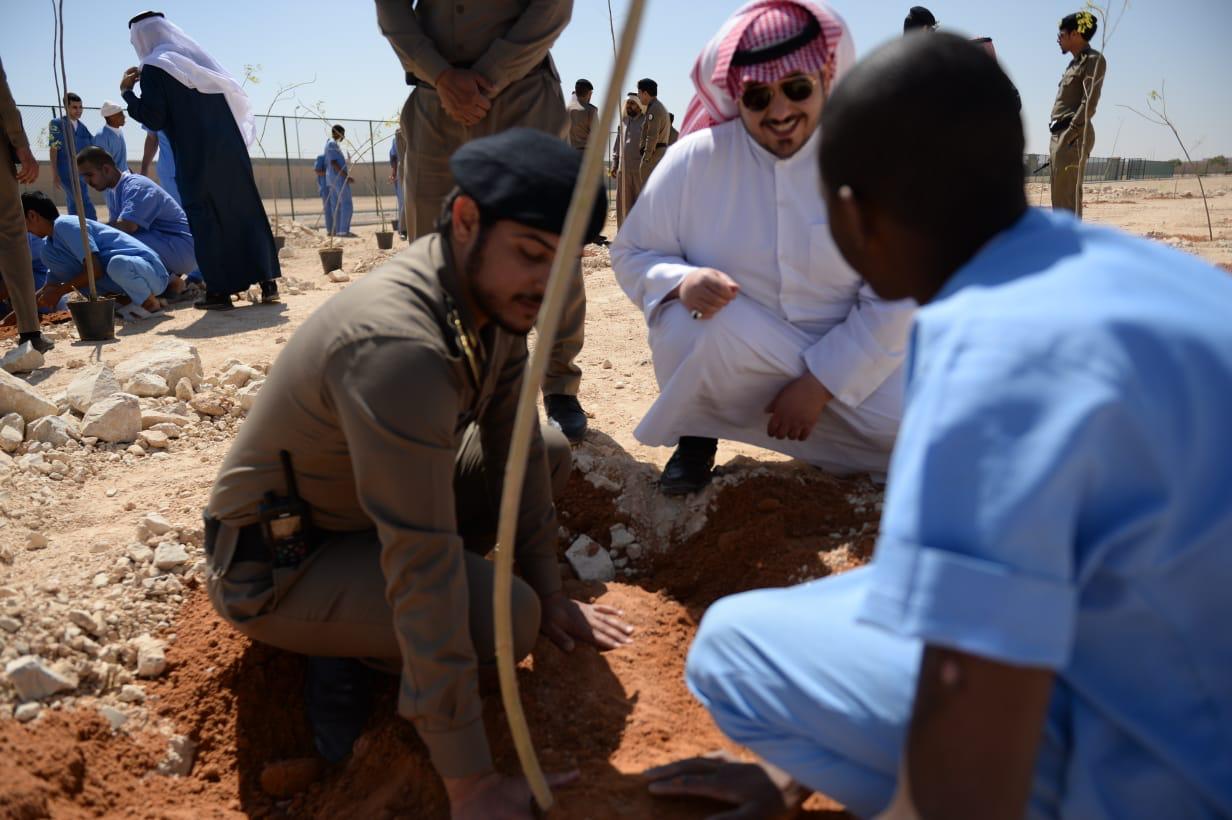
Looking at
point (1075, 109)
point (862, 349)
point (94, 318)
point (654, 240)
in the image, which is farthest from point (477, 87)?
point (1075, 109)

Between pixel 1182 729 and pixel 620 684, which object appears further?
pixel 620 684

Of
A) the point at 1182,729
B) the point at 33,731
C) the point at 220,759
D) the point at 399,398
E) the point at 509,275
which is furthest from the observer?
the point at 220,759

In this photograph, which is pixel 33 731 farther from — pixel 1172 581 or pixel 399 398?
pixel 1172 581

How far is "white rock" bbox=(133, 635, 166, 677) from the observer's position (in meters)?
2.18

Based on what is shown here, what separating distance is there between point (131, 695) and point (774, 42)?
7.75 ft

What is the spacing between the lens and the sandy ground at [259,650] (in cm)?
189

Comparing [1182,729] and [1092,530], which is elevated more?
[1092,530]

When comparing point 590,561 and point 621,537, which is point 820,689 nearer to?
point 590,561

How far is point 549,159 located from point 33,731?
1.61 m

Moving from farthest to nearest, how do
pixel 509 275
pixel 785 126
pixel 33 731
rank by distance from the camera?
pixel 785 126 → pixel 33 731 → pixel 509 275

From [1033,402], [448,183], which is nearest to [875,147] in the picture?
[1033,402]

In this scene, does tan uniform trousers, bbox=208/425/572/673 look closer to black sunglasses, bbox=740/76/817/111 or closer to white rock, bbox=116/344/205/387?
black sunglasses, bbox=740/76/817/111

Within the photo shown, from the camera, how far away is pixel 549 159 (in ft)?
5.19

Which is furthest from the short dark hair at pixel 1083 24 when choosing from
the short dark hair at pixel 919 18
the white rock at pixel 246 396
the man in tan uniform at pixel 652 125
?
the white rock at pixel 246 396
